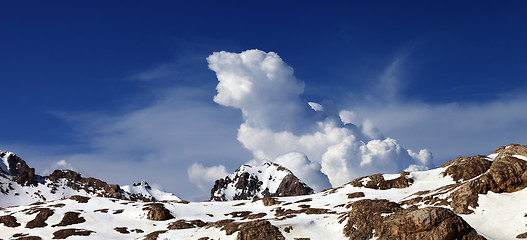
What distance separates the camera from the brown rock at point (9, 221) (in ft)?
389

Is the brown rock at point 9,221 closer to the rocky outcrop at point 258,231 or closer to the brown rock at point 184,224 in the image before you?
the brown rock at point 184,224

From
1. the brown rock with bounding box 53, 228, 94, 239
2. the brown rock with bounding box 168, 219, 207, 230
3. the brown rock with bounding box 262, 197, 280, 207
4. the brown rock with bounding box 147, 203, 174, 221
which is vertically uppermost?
the brown rock with bounding box 262, 197, 280, 207

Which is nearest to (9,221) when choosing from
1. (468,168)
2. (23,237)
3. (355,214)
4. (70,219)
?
(70,219)

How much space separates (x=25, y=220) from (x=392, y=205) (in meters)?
116

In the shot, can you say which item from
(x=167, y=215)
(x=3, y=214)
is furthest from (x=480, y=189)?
(x=3, y=214)

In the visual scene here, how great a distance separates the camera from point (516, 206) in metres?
57.3

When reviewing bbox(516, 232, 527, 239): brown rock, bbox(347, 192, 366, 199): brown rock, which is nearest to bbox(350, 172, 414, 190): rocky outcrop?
bbox(347, 192, 366, 199): brown rock

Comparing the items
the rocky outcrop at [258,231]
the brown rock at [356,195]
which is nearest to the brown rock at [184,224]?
the rocky outcrop at [258,231]

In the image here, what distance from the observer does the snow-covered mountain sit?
53188 millimetres

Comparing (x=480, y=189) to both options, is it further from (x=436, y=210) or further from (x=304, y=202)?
(x=304, y=202)

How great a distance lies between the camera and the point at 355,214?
6488 cm

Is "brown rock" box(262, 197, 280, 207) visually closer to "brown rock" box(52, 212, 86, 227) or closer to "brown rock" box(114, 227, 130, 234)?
"brown rock" box(114, 227, 130, 234)

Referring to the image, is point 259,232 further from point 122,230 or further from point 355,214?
point 122,230

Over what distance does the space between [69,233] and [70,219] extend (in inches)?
589
